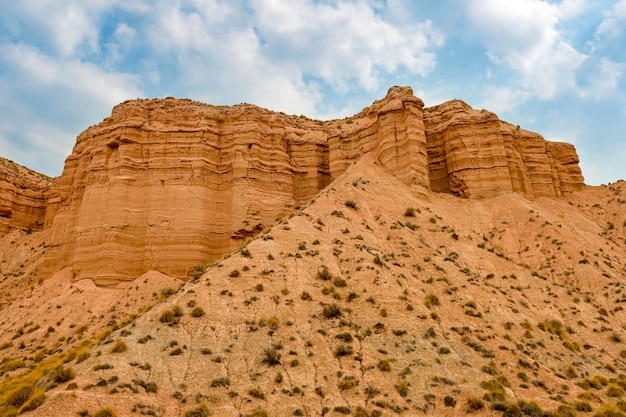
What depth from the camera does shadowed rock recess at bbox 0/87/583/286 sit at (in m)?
41.3

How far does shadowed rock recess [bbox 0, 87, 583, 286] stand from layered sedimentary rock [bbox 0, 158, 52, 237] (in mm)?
13072

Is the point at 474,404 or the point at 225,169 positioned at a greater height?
the point at 225,169

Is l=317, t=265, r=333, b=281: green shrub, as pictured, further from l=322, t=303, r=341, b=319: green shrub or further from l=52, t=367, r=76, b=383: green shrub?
l=52, t=367, r=76, b=383: green shrub

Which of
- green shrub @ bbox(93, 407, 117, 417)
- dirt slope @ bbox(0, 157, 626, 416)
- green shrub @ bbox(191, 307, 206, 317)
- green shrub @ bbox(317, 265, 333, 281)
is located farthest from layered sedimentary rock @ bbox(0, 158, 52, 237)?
green shrub @ bbox(93, 407, 117, 417)

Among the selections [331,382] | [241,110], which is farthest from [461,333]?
[241,110]

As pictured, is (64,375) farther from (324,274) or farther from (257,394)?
(324,274)

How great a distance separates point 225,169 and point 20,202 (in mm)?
32081

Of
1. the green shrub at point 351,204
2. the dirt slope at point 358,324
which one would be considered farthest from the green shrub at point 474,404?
the green shrub at point 351,204

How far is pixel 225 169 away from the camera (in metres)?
45.9

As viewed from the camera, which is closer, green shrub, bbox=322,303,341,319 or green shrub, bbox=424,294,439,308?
green shrub, bbox=322,303,341,319

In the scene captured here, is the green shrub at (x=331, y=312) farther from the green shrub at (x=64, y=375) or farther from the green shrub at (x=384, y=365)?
the green shrub at (x=64, y=375)

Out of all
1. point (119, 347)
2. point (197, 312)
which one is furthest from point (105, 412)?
point (197, 312)

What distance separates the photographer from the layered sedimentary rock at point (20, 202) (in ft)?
191

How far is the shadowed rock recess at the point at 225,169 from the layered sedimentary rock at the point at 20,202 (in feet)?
42.9
